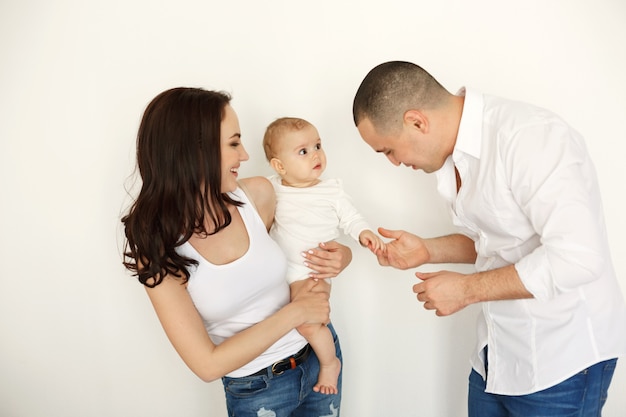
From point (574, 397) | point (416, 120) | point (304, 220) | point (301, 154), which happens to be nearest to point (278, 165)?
point (301, 154)

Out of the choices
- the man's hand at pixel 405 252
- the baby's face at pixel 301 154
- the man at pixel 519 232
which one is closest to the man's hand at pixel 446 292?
the man at pixel 519 232

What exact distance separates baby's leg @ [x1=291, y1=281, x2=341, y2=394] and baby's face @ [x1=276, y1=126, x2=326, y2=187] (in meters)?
0.54

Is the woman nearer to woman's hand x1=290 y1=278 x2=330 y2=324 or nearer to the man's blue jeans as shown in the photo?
woman's hand x1=290 y1=278 x2=330 y2=324

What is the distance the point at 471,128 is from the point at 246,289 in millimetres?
822

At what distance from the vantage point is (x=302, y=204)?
2.05 meters

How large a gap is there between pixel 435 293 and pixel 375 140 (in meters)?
0.49

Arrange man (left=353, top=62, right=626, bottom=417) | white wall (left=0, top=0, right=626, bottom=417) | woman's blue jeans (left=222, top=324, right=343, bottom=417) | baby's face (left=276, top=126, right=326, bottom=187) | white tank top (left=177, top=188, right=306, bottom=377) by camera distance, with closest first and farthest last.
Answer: man (left=353, top=62, right=626, bottom=417) → white tank top (left=177, top=188, right=306, bottom=377) → woman's blue jeans (left=222, top=324, right=343, bottom=417) → baby's face (left=276, top=126, right=326, bottom=187) → white wall (left=0, top=0, right=626, bottom=417)

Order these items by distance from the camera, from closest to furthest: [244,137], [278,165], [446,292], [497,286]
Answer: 1. [497,286]
2. [446,292]
3. [278,165]
4. [244,137]

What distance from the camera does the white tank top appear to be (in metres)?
1.70

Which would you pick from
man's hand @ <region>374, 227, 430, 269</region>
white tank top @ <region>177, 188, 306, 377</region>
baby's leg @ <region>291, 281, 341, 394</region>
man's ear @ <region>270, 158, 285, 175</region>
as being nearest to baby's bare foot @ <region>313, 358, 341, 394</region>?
baby's leg @ <region>291, 281, 341, 394</region>

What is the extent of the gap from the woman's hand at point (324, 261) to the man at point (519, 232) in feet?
1.38

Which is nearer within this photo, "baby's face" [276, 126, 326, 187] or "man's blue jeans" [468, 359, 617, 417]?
"man's blue jeans" [468, 359, 617, 417]

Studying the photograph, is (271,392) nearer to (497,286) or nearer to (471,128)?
(497,286)

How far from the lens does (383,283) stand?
2.50 metres
